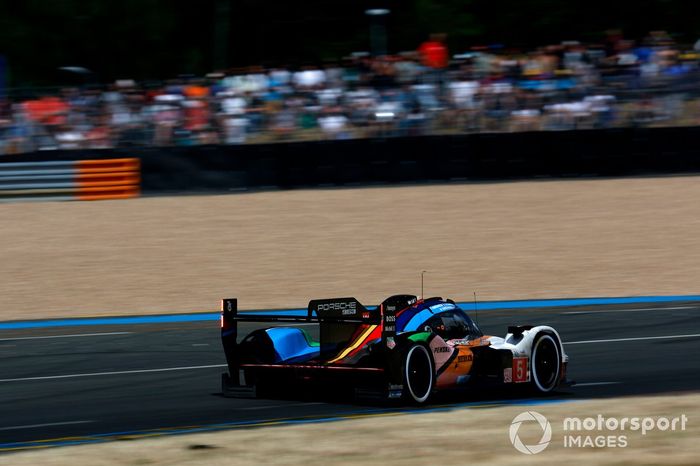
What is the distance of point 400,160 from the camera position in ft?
73.6

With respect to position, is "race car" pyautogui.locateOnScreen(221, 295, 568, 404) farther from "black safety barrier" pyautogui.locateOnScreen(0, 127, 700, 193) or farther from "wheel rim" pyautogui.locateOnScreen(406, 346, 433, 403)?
"black safety barrier" pyautogui.locateOnScreen(0, 127, 700, 193)

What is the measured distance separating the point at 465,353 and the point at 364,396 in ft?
3.03

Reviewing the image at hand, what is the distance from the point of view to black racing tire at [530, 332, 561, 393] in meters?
8.70

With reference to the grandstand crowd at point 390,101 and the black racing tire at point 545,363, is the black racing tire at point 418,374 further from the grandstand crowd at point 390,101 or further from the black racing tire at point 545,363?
the grandstand crowd at point 390,101

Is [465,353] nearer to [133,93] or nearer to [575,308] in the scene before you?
[575,308]

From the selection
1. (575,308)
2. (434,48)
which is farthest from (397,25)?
(575,308)

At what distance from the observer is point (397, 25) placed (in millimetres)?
39875

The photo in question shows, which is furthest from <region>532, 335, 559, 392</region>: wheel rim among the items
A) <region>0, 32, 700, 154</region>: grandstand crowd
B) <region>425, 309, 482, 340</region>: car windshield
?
<region>0, 32, 700, 154</region>: grandstand crowd

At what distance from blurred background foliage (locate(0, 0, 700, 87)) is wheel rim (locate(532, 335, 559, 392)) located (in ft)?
93.6

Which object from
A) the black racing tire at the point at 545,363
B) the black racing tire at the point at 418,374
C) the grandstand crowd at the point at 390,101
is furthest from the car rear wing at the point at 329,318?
the grandstand crowd at the point at 390,101
